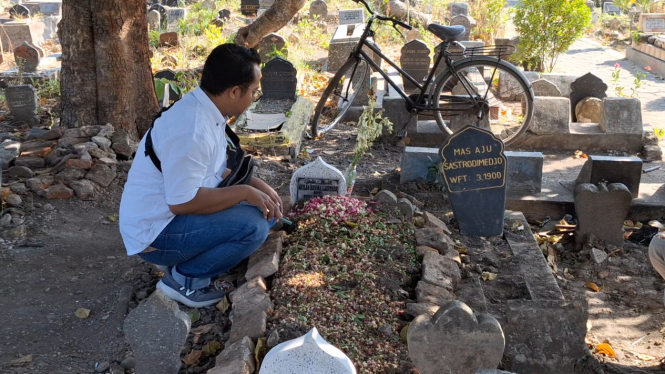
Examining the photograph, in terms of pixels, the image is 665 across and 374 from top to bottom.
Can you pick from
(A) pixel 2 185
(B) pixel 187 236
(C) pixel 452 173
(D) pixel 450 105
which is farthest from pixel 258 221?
(D) pixel 450 105

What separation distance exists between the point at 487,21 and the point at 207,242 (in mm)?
12787

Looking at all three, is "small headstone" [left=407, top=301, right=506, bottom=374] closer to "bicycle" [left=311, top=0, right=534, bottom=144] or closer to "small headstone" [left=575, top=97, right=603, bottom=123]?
"bicycle" [left=311, top=0, right=534, bottom=144]

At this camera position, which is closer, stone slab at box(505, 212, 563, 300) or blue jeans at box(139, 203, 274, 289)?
blue jeans at box(139, 203, 274, 289)

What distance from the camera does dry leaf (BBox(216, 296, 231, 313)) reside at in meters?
3.24

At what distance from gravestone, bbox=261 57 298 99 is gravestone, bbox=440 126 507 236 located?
173 inches

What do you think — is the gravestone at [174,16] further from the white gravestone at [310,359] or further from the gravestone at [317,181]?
the white gravestone at [310,359]

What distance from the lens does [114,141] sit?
5688mm

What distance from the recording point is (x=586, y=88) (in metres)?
7.78

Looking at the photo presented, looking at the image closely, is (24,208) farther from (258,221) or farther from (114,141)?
(258,221)

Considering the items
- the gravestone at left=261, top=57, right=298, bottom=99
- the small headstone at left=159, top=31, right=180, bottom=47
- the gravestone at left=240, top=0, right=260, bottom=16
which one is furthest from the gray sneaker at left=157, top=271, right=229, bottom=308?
the gravestone at left=240, top=0, right=260, bottom=16

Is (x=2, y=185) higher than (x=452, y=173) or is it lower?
lower

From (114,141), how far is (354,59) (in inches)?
104

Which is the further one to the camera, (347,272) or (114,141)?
(114,141)

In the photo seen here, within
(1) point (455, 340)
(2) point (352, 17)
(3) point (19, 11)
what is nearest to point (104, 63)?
(1) point (455, 340)
